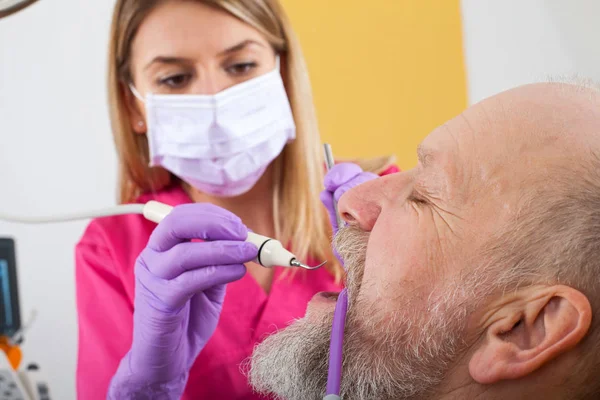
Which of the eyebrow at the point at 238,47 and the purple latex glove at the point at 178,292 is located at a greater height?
the eyebrow at the point at 238,47

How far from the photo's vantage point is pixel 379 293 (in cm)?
91

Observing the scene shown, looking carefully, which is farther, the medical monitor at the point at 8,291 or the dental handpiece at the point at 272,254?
the medical monitor at the point at 8,291

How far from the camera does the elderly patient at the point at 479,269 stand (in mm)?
797

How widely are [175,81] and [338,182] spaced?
42cm

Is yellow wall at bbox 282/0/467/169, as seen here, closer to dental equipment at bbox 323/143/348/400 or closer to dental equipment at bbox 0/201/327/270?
dental equipment at bbox 0/201/327/270

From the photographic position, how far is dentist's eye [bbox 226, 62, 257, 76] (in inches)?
51.9

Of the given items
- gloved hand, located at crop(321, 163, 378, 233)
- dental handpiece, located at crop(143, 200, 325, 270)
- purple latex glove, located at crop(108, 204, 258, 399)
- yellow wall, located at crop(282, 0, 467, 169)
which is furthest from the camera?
yellow wall, located at crop(282, 0, 467, 169)

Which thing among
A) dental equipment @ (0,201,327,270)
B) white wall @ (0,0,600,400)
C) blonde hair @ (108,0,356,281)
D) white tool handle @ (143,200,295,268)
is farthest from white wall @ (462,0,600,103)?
white tool handle @ (143,200,295,268)

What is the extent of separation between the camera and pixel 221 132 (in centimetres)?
131

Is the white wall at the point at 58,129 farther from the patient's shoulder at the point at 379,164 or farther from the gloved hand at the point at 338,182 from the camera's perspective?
the gloved hand at the point at 338,182

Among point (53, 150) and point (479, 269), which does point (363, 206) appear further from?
point (53, 150)

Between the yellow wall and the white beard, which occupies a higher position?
the yellow wall

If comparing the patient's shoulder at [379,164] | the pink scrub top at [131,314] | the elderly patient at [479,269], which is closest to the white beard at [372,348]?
the elderly patient at [479,269]

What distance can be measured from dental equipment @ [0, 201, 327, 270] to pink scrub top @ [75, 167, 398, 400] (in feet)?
0.28
